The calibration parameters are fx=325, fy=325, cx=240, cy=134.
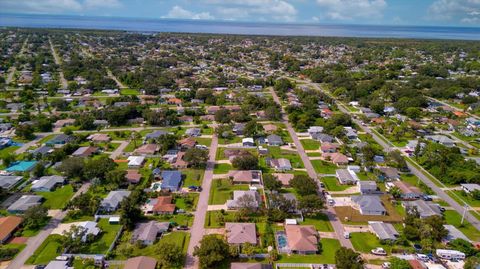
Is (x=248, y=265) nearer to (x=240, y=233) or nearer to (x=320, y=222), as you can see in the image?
(x=240, y=233)

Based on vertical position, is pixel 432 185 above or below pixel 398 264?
below

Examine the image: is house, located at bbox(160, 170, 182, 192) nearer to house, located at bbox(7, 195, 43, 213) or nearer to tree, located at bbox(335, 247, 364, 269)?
house, located at bbox(7, 195, 43, 213)

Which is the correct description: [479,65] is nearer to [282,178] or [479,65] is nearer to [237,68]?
[237,68]

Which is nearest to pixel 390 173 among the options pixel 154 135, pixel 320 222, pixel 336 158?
pixel 336 158

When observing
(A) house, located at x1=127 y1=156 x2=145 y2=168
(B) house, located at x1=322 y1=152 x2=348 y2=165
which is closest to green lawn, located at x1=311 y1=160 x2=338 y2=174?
(B) house, located at x1=322 y1=152 x2=348 y2=165

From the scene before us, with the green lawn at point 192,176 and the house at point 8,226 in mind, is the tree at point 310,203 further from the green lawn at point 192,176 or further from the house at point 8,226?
the house at point 8,226
